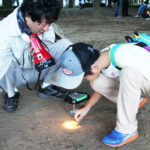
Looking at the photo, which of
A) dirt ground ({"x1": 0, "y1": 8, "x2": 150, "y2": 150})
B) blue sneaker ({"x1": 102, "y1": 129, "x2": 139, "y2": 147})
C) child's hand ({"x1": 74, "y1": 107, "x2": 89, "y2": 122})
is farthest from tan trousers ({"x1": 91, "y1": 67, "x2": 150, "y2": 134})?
child's hand ({"x1": 74, "y1": 107, "x2": 89, "y2": 122})

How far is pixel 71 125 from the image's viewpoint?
2.12m

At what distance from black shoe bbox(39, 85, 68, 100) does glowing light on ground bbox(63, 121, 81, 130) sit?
0.52m

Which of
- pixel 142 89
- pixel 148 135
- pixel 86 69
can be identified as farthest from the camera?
pixel 148 135

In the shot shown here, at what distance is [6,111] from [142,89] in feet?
4.66

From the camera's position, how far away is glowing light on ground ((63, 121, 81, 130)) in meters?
2.09

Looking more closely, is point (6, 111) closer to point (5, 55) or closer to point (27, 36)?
point (5, 55)

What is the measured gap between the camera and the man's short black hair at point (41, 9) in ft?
6.08

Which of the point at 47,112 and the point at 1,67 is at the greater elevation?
the point at 1,67

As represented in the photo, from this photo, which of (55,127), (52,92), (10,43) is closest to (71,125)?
(55,127)

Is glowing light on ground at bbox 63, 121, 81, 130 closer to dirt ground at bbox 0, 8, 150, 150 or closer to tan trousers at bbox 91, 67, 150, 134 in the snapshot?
dirt ground at bbox 0, 8, 150, 150

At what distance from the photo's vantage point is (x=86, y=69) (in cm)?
162

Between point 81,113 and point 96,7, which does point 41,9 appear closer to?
point 81,113

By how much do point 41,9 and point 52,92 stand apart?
3.62ft

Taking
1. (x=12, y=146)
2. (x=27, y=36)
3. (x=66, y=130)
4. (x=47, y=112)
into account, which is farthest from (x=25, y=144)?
(x=27, y=36)
